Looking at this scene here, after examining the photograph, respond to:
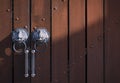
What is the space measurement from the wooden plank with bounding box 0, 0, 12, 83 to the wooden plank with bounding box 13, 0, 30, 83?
41 millimetres

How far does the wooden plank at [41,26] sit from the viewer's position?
8.27 ft

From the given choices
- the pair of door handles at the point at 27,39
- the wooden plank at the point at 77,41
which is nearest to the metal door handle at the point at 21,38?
the pair of door handles at the point at 27,39

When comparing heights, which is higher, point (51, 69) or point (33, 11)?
point (33, 11)

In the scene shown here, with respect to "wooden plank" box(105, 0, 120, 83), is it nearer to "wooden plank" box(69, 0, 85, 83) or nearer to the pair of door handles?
"wooden plank" box(69, 0, 85, 83)

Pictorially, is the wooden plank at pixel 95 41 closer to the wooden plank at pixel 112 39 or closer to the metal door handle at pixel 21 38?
the wooden plank at pixel 112 39

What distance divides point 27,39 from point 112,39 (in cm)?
62

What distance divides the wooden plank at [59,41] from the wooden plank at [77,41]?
0.04 m

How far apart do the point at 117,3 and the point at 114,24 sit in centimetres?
15

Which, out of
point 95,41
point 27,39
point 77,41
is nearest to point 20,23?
point 27,39

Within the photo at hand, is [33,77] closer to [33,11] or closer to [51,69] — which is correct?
[51,69]

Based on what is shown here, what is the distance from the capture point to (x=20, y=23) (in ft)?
8.21

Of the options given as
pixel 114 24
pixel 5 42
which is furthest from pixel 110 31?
pixel 5 42

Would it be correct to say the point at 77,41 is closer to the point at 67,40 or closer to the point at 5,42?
the point at 67,40

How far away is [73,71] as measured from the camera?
8.46 feet
